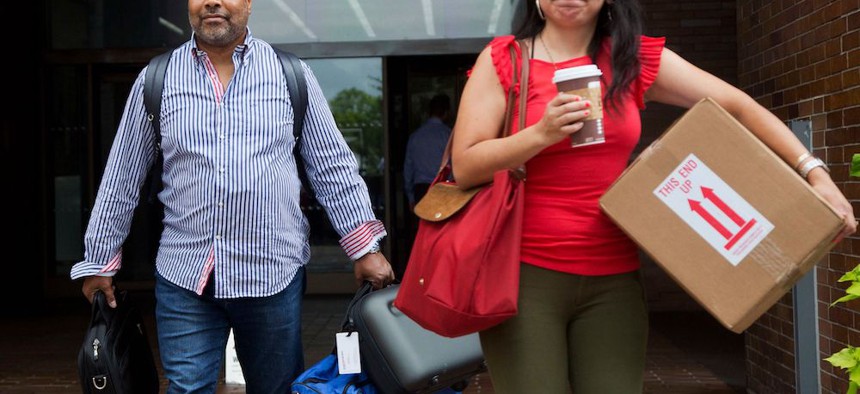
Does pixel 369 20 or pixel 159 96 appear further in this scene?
pixel 369 20

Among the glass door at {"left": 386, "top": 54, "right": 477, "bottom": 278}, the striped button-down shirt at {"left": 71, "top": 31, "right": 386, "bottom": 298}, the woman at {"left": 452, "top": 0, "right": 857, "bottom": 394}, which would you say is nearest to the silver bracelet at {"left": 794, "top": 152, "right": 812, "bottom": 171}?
the woman at {"left": 452, "top": 0, "right": 857, "bottom": 394}

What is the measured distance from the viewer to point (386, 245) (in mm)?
10812

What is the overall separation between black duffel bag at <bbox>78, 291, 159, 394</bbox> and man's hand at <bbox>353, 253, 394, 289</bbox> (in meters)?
0.77

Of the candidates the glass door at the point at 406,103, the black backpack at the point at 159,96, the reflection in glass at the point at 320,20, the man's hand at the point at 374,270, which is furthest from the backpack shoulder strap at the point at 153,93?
the glass door at the point at 406,103

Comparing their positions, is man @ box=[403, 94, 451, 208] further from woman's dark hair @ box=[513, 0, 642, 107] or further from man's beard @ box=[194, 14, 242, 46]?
woman's dark hair @ box=[513, 0, 642, 107]

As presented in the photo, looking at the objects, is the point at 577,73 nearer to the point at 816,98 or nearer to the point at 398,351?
the point at 398,351

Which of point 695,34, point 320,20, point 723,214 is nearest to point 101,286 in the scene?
point 723,214

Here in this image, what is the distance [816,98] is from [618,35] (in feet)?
8.11

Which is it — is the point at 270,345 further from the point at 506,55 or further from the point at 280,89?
the point at 506,55

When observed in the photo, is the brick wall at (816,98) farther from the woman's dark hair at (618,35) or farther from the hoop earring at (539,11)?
the hoop earring at (539,11)

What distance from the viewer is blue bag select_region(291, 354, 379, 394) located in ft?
10.5

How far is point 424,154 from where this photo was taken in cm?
961

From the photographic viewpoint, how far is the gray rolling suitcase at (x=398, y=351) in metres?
3.15

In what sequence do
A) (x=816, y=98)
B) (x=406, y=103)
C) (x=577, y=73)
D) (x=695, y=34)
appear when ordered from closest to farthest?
(x=577, y=73) → (x=816, y=98) → (x=695, y=34) → (x=406, y=103)
